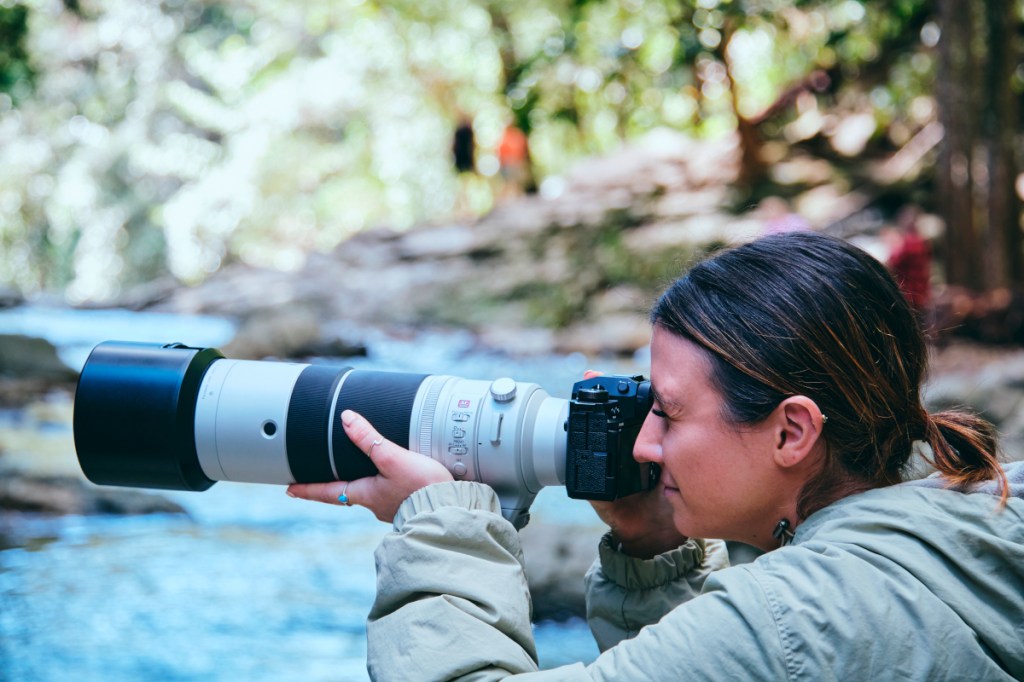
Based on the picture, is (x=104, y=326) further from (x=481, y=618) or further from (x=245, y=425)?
(x=481, y=618)

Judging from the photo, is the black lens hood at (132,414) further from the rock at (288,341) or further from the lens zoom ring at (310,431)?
the rock at (288,341)

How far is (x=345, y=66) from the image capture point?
13508mm

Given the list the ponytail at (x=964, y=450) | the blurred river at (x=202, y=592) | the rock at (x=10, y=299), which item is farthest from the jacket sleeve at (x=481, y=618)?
the rock at (x=10, y=299)

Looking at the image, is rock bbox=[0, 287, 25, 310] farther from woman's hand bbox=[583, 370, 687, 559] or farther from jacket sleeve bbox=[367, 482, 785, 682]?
jacket sleeve bbox=[367, 482, 785, 682]

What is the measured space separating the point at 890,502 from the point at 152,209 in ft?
46.7

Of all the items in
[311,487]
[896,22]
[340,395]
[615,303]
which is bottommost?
[615,303]

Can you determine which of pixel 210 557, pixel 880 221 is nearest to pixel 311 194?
pixel 880 221

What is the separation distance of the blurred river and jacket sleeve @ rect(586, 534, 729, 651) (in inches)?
50.3

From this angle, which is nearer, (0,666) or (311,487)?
(311,487)

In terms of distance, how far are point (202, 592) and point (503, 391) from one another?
2048 millimetres

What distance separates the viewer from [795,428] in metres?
1.03

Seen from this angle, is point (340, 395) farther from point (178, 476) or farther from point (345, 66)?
point (345, 66)

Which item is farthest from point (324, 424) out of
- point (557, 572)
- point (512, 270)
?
point (512, 270)

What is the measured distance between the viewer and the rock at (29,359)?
5691 mm
